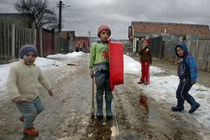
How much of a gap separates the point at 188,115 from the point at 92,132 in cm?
211

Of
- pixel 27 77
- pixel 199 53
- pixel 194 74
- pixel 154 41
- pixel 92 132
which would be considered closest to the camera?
pixel 27 77

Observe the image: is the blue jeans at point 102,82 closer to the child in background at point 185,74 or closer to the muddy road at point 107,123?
the muddy road at point 107,123

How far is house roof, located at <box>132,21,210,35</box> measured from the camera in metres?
43.1

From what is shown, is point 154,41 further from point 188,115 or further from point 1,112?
point 1,112

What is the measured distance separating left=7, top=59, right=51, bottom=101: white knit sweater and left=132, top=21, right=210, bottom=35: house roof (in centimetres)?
4093

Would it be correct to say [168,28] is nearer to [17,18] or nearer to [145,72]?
[17,18]

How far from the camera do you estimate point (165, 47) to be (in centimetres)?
1723

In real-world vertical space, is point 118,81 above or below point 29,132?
above

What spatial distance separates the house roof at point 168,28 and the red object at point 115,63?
1572 inches

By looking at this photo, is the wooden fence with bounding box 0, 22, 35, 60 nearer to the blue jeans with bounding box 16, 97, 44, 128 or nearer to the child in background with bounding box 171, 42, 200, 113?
the blue jeans with bounding box 16, 97, 44, 128

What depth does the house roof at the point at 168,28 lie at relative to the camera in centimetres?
4307

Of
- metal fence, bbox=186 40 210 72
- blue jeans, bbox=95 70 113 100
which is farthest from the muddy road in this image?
metal fence, bbox=186 40 210 72

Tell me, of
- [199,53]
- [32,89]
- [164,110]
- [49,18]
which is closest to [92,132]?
[32,89]

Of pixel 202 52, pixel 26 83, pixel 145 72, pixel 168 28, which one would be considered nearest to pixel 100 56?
pixel 26 83
